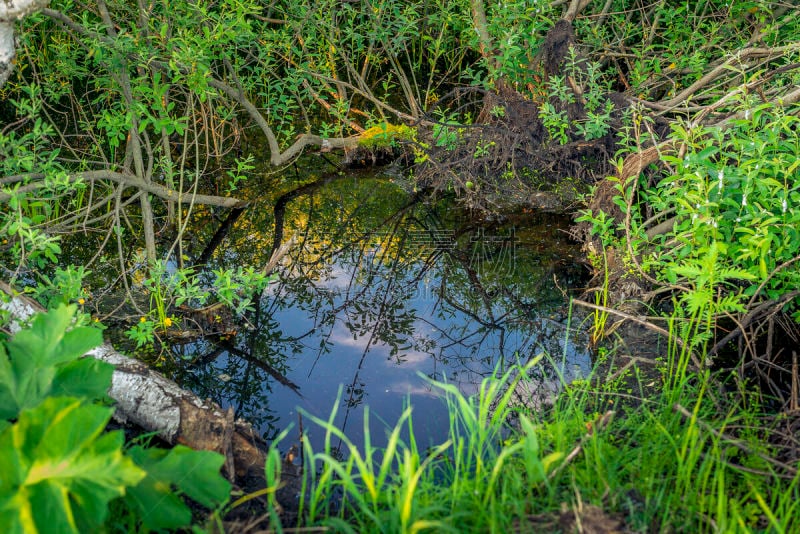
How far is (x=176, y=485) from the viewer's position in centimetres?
199

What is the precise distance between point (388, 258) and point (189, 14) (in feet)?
6.79

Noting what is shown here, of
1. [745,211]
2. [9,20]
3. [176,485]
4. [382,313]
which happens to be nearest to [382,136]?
[382,313]

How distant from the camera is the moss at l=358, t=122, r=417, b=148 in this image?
666cm

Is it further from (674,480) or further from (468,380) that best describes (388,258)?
(674,480)

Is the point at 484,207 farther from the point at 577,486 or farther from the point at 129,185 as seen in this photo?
the point at 577,486

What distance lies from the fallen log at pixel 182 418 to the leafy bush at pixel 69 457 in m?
0.49

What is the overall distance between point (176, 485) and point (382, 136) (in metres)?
5.07

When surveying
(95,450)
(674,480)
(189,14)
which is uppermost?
(189,14)

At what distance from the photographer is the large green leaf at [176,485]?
191 cm

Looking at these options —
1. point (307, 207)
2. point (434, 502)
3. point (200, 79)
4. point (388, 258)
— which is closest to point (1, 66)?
point (200, 79)

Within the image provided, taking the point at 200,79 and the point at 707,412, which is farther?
the point at 200,79

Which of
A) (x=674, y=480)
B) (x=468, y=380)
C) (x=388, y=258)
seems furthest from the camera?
(x=388, y=258)

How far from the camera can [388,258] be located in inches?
200

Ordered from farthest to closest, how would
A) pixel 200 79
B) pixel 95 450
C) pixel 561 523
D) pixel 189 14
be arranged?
pixel 189 14 < pixel 200 79 < pixel 561 523 < pixel 95 450
